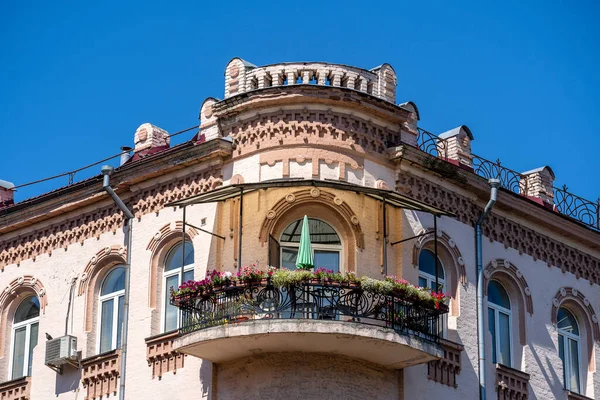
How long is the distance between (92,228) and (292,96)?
573cm

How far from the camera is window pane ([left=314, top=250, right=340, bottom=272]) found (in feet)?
113

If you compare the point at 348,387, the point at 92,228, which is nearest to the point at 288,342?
the point at 348,387

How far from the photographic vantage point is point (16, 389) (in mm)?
37844

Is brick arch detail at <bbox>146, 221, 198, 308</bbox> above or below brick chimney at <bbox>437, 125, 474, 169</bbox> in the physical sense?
below

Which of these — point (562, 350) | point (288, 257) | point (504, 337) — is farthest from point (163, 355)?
point (562, 350)

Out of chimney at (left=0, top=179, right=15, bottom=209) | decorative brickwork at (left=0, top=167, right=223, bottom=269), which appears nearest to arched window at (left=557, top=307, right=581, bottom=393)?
decorative brickwork at (left=0, top=167, right=223, bottom=269)

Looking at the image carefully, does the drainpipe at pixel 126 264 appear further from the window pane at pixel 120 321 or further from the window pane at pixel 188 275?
the window pane at pixel 188 275

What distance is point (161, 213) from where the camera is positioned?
36.4 meters

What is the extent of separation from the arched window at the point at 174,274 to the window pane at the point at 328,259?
2642 millimetres

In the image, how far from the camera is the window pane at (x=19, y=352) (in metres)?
38.4

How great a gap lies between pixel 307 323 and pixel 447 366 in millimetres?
4198

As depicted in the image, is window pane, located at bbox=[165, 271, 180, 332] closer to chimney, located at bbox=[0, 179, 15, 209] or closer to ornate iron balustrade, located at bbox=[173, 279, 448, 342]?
ornate iron balustrade, located at bbox=[173, 279, 448, 342]

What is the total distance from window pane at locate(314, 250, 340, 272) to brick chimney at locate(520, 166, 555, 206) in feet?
20.8

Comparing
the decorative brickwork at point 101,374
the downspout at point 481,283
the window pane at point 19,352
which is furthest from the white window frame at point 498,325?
the window pane at point 19,352
